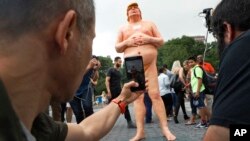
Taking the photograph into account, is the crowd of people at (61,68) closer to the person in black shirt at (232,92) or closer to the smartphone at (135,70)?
the person in black shirt at (232,92)

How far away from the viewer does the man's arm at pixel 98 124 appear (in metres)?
1.96

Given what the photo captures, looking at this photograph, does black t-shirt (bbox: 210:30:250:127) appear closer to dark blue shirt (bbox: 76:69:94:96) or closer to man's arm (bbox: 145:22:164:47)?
man's arm (bbox: 145:22:164:47)

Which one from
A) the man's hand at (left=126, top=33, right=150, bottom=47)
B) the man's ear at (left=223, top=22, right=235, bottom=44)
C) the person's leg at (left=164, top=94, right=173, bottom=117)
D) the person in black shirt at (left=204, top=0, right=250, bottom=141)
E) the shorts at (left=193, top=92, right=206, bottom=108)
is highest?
the man's hand at (left=126, top=33, right=150, bottom=47)

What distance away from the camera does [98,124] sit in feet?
7.27

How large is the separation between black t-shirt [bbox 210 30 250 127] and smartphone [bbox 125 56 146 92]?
1.13m

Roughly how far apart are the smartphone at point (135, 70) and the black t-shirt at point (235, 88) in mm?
1128

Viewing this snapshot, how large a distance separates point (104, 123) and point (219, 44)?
0.71m

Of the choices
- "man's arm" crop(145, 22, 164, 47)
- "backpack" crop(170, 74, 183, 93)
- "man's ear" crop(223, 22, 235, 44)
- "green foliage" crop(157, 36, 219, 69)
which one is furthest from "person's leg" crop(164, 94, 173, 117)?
"green foliage" crop(157, 36, 219, 69)

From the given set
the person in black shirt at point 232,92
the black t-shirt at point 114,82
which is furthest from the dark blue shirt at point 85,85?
the person in black shirt at point 232,92

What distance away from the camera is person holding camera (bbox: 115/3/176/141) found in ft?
18.0

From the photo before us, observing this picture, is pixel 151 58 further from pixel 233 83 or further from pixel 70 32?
pixel 70 32

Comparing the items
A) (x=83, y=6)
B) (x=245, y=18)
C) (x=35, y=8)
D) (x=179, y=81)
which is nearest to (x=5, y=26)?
(x=35, y=8)

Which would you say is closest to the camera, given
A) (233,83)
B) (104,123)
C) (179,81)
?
(233,83)

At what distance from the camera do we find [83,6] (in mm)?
1224
